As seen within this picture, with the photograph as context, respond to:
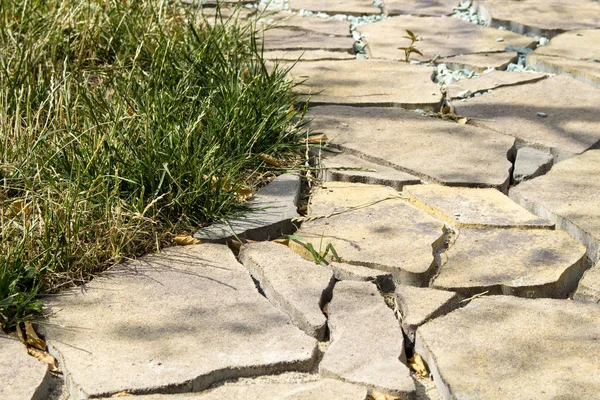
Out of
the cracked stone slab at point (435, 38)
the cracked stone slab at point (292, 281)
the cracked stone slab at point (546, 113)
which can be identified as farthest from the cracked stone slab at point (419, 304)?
the cracked stone slab at point (435, 38)

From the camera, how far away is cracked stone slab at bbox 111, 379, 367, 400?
188 centimetres

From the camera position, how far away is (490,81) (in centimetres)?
384

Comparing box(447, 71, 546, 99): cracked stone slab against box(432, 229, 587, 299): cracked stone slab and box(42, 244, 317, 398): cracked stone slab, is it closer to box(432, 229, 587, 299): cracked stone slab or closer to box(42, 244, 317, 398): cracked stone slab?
box(432, 229, 587, 299): cracked stone slab

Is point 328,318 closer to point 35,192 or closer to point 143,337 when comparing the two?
point 143,337

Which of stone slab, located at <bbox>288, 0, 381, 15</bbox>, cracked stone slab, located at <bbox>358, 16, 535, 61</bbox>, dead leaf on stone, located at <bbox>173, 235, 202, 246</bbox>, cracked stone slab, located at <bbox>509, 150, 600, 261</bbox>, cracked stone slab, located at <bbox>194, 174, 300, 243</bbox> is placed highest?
stone slab, located at <bbox>288, 0, 381, 15</bbox>

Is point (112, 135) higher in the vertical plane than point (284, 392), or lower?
higher

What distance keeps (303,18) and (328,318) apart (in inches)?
113

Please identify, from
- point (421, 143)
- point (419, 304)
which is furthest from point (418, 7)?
point (419, 304)

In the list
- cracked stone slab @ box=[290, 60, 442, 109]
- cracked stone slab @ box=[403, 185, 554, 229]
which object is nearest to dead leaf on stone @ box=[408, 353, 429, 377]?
cracked stone slab @ box=[403, 185, 554, 229]

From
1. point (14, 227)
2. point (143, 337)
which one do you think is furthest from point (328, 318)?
point (14, 227)

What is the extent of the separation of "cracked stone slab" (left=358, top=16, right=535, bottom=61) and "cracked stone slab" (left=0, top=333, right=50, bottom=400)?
2548 mm

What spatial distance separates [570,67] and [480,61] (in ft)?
1.26

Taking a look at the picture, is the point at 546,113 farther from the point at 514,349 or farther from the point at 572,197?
the point at 514,349

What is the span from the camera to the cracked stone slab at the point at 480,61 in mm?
4039
